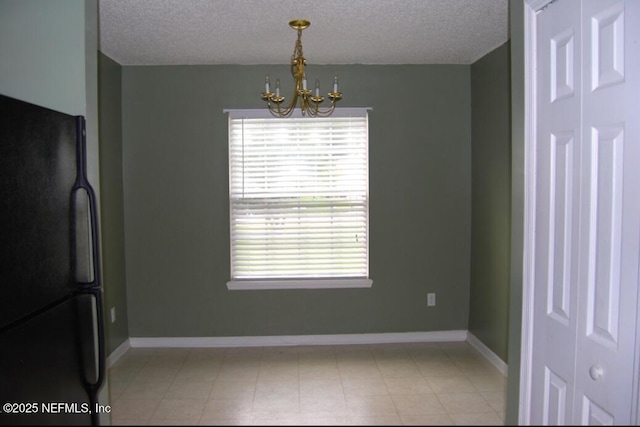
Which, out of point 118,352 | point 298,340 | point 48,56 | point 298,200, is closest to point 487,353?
point 298,340

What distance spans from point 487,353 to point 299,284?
5.30ft

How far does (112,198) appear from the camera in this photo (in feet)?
12.1

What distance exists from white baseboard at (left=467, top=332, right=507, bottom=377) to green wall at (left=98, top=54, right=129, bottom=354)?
9.63 ft

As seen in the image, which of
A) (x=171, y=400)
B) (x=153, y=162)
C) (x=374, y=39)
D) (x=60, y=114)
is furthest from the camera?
(x=153, y=162)

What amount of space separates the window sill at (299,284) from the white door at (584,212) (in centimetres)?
243

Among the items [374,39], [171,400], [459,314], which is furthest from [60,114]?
[459,314]

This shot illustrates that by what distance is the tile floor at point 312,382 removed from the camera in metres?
2.77

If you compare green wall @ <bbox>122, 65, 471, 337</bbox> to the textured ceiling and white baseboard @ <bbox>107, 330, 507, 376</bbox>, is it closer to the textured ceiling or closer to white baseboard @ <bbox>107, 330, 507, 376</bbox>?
white baseboard @ <bbox>107, 330, 507, 376</bbox>

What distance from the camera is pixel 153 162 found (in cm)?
396

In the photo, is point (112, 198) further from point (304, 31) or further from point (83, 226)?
point (83, 226)

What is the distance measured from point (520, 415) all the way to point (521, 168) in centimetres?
91

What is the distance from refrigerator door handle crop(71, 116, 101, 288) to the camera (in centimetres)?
150

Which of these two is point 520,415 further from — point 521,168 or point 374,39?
point 374,39

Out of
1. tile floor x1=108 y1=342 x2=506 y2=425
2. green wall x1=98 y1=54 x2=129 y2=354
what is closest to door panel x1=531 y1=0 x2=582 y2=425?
tile floor x1=108 y1=342 x2=506 y2=425
